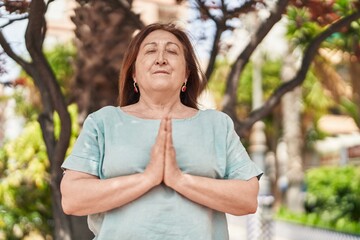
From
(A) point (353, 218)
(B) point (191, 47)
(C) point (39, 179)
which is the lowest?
(A) point (353, 218)

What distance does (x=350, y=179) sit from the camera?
19578mm

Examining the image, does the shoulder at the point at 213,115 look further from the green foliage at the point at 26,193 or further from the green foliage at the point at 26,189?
the green foliage at the point at 26,193

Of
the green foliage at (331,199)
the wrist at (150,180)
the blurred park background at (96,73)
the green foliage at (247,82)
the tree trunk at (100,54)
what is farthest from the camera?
the green foliage at (247,82)

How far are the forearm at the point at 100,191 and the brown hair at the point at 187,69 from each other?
43 cm

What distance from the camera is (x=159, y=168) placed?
2076 millimetres

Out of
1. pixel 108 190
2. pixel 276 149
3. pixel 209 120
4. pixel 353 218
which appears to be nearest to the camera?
pixel 108 190

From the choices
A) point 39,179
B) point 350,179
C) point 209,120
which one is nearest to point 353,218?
point 350,179

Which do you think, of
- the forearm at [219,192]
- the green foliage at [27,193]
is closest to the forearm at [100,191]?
the forearm at [219,192]

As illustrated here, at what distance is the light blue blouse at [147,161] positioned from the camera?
211 cm

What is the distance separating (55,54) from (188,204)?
89.1 feet

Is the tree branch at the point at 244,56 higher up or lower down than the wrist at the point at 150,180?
lower down

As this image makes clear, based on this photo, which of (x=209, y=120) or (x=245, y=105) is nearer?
(x=209, y=120)

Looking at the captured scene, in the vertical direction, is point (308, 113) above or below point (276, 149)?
above

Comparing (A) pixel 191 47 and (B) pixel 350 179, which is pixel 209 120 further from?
(B) pixel 350 179
